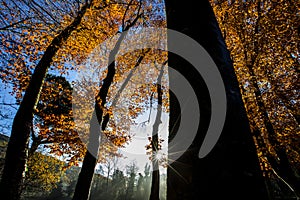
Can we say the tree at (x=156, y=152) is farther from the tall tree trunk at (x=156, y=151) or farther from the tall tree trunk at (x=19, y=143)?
the tall tree trunk at (x=19, y=143)

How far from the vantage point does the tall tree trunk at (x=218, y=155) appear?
796 millimetres

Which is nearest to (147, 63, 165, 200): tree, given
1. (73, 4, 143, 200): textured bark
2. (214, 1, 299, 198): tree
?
(73, 4, 143, 200): textured bark

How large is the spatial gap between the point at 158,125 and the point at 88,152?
6108 millimetres

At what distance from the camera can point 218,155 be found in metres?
0.88

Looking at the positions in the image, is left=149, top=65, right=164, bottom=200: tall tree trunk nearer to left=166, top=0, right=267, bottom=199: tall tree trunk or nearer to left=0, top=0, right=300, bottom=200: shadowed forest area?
left=0, top=0, right=300, bottom=200: shadowed forest area

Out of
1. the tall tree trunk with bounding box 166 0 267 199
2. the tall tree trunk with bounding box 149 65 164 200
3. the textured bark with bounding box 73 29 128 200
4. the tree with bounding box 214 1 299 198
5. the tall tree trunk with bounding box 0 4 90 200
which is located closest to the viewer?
the tall tree trunk with bounding box 166 0 267 199

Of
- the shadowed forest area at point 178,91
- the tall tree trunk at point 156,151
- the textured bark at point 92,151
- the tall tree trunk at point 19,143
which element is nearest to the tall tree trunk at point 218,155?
the shadowed forest area at point 178,91

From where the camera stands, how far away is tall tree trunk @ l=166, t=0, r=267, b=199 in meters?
0.80

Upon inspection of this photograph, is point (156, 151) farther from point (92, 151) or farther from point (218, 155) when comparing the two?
point (218, 155)

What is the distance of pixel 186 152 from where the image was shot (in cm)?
99

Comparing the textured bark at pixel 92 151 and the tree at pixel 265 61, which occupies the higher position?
the tree at pixel 265 61

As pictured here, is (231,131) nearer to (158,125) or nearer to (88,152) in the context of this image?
(88,152)

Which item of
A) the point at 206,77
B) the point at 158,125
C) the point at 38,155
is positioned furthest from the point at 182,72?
the point at 38,155

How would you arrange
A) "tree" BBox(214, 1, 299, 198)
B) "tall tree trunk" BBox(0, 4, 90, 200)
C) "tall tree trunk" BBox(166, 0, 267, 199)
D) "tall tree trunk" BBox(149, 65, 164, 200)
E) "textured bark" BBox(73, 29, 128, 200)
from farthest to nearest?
"tall tree trunk" BBox(149, 65, 164, 200) → "tree" BBox(214, 1, 299, 198) → "textured bark" BBox(73, 29, 128, 200) → "tall tree trunk" BBox(0, 4, 90, 200) → "tall tree trunk" BBox(166, 0, 267, 199)
